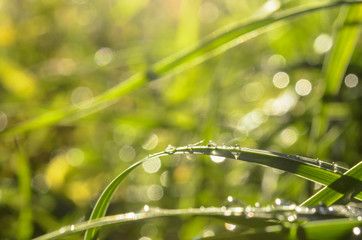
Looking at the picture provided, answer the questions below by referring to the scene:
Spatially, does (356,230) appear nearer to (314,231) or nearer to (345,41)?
(314,231)

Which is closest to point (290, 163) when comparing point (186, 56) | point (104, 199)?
point (104, 199)

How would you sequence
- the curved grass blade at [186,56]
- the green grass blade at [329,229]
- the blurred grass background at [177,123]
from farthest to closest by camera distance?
1. the blurred grass background at [177,123]
2. the curved grass blade at [186,56]
3. the green grass blade at [329,229]

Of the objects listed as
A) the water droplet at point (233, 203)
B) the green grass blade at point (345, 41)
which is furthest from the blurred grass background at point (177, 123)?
the water droplet at point (233, 203)

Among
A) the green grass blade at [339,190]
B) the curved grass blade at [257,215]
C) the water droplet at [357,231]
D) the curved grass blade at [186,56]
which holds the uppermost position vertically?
the curved grass blade at [186,56]

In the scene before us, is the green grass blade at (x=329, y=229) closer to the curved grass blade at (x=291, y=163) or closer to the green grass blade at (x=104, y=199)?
the curved grass blade at (x=291, y=163)

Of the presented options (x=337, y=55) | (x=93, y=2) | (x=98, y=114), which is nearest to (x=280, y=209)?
(x=337, y=55)

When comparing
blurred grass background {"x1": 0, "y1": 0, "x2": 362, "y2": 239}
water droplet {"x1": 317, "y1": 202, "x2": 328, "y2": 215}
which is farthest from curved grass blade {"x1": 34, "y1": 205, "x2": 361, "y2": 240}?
blurred grass background {"x1": 0, "y1": 0, "x2": 362, "y2": 239}

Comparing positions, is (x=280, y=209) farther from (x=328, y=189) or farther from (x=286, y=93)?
(x=286, y=93)

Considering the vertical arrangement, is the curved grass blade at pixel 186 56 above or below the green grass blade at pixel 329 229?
above
